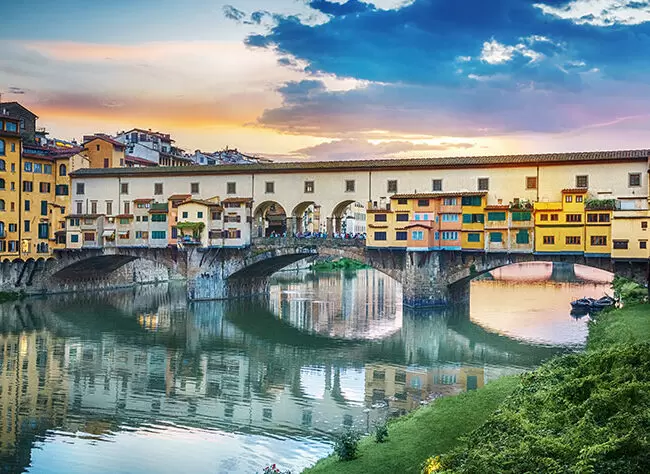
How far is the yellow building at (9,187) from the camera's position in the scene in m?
50.2

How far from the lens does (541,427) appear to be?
1228cm

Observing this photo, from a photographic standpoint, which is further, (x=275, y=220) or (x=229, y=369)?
(x=275, y=220)

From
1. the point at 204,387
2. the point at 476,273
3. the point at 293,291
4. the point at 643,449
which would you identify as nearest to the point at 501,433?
the point at 643,449

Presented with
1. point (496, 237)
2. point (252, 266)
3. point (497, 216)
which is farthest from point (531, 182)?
point (252, 266)

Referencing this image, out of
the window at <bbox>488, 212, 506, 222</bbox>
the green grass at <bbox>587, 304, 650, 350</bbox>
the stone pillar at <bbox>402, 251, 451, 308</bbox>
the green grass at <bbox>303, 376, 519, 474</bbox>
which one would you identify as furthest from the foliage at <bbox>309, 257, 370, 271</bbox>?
the green grass at <bbox>303, 376, 519, 474</bbox>

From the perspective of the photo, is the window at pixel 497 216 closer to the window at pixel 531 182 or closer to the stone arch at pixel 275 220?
the window at pixel 531 182

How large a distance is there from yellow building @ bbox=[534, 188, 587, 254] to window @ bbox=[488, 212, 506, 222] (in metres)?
2.00

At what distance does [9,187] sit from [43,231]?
14.7 feet

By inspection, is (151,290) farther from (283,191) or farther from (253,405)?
(253,405)

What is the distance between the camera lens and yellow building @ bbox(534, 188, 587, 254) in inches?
1599

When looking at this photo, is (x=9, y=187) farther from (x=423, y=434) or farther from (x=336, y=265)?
(x=336, y=265)

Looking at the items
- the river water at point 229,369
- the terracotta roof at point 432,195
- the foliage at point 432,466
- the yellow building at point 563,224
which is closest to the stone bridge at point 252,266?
the yellow building at point 563,224

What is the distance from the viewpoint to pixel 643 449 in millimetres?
10297

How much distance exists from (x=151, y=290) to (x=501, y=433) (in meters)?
50.4
